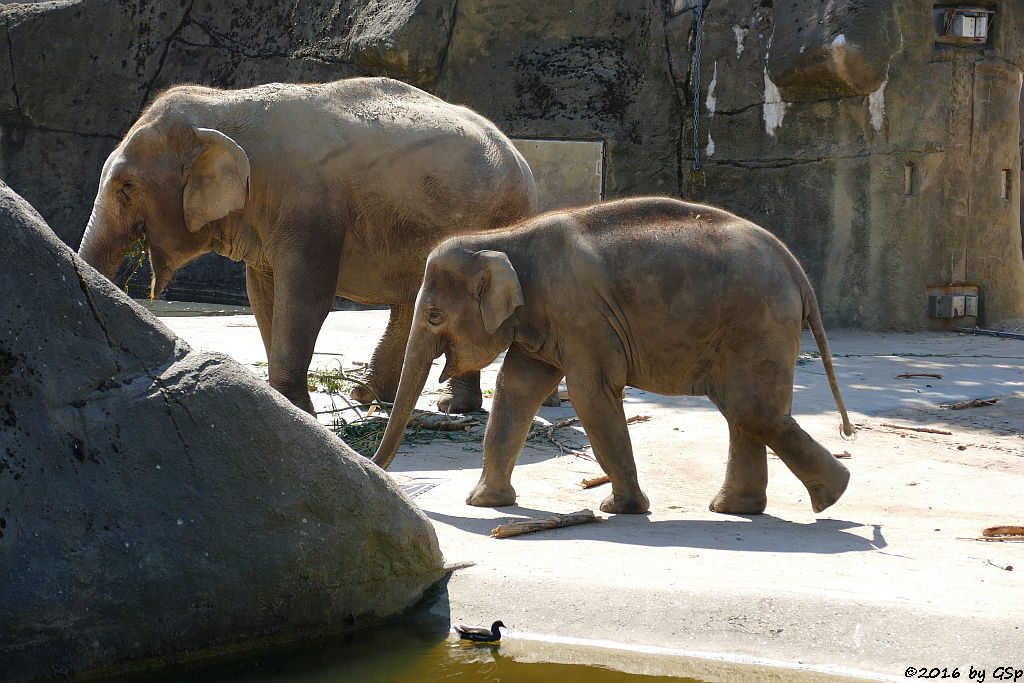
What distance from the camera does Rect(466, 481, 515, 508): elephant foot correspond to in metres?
4.72

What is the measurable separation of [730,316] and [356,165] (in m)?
2.58

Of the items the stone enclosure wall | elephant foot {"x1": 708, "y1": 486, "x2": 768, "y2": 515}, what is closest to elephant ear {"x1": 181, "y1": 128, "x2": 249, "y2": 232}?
elephant foot {"x1": 708, "y1": 486, "x2": 768, "y2": 515}

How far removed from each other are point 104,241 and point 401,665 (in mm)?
3616

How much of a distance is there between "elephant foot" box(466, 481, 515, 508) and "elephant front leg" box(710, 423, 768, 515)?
89 centimetres

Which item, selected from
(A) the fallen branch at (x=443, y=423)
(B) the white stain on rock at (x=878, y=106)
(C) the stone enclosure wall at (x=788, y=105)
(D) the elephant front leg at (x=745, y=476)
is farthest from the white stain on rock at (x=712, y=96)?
(D) the elephant front leg at (x=745, y=476)

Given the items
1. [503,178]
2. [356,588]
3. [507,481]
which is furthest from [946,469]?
[356,588]

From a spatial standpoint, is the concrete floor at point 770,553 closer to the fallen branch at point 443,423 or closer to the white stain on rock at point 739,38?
the fallen branch at point 443,423

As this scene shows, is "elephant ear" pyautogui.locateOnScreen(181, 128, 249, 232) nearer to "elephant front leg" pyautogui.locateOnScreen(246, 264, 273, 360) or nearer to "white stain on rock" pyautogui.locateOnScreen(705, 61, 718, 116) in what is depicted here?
"elephant front leg" pyautogui.locateOnScreen(246, 264, 273, 360)

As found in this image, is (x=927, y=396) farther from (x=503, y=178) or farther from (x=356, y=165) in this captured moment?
(x=356, y=165)

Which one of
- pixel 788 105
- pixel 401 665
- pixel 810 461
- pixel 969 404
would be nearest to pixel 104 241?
pixel 401 665

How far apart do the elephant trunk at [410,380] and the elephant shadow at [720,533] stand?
37cm

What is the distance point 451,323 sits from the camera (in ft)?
15.5

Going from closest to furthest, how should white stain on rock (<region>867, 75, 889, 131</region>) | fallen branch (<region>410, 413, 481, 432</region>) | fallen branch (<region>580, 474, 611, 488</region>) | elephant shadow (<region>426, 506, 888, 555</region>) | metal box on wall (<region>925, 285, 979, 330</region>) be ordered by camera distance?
elephant shadow (<region>426, 506, 888, 555</region>) → fallen branch (<region>580, 474, 611, 488</region>) → fallen branch (<region>410, 413, 481, 432</region>) → white stain on rock (<region>867, 75, 889, 131</region>) → metal box on wall (<region>925, 285, 979, 330</region>)

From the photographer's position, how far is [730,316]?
4512 mm
